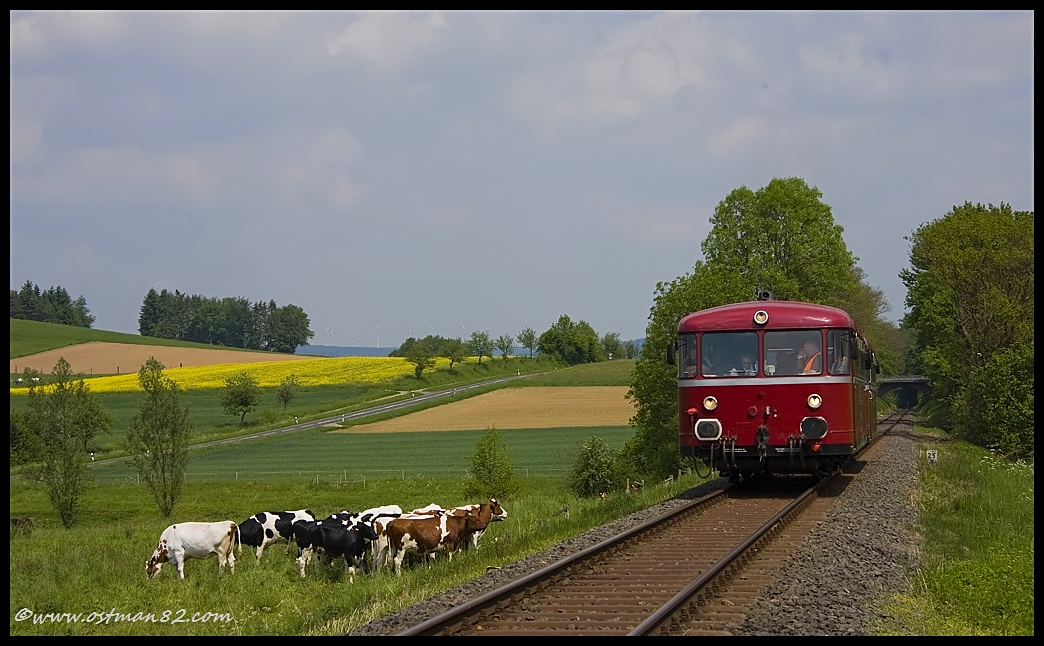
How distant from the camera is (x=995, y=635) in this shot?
909cm

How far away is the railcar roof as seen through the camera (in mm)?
18781

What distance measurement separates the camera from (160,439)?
37531 mm

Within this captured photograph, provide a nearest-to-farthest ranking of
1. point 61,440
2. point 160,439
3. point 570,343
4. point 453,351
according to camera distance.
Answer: point 61,440 < point 160,439 < point 453,351 < point 570,343

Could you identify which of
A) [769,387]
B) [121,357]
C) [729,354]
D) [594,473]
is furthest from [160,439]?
[121,357]

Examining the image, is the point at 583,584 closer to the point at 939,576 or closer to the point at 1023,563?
the point at 939,576

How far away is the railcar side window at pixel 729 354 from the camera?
18953 mm

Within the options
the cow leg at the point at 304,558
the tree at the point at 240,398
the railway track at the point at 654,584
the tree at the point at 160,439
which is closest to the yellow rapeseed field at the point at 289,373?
the tree at the point at 240,398

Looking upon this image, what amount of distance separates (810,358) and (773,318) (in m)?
0.98

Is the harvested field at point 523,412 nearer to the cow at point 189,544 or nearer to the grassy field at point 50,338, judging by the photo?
the cow at point 189,544

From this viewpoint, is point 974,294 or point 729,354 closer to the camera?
point 729,354

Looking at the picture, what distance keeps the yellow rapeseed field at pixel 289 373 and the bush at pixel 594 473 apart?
77983 mm

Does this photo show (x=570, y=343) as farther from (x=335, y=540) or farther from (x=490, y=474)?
(x=335, y=540)
